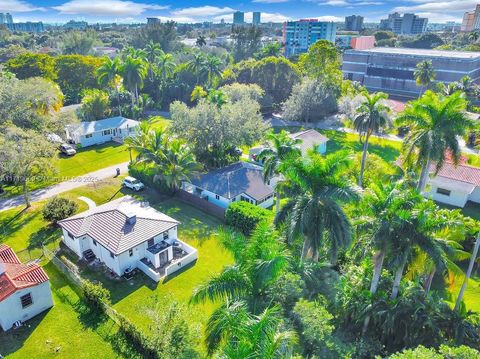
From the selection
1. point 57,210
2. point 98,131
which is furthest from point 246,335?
point 98,131

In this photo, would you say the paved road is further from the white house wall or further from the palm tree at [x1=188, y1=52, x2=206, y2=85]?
the palm tree at [x1=188, y1=52, x2=206, y2=85]

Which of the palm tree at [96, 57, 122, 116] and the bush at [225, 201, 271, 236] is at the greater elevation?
the palm tree at [96, 57, 122, 116]

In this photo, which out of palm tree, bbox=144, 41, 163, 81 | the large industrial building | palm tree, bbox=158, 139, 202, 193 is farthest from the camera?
the large industrial building

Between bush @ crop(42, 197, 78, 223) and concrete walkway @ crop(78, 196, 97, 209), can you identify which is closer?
bush @ crop(42, 197, 78, 223)

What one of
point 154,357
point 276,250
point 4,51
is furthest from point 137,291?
point 4,51

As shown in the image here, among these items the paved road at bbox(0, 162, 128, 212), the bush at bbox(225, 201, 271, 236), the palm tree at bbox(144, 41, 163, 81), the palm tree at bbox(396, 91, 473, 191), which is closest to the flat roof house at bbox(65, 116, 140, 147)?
the paved road at bbox(0, 162, 128, 212)

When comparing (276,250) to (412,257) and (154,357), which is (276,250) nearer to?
(412,257)
